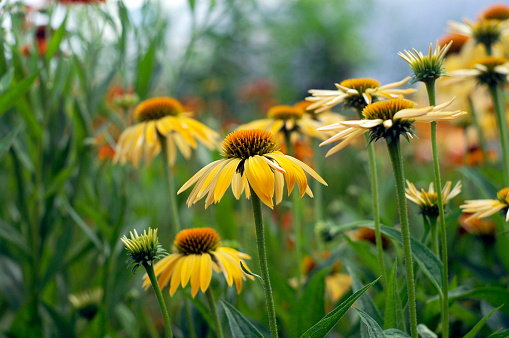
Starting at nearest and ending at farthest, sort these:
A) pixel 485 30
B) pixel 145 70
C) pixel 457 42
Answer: pixel 485 30 < pixel 145 70 < pixel 457 42

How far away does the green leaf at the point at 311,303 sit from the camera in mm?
737

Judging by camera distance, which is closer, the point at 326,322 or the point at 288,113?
the point at 326,322

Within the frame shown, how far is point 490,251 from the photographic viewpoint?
1.12m

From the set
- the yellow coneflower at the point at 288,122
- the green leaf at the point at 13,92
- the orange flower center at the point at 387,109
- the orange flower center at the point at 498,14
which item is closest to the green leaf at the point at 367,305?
the orange flower center at the point at 387,109

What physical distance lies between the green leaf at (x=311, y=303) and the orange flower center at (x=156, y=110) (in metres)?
0.53

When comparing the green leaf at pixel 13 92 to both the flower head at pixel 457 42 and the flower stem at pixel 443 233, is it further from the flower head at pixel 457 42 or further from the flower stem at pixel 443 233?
the flower head at pixel 457 42

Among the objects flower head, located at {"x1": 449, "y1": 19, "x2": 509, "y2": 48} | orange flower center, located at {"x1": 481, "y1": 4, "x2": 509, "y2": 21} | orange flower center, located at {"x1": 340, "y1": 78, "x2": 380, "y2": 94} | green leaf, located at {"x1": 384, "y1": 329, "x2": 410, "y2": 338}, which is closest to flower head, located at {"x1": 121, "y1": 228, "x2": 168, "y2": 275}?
green leaf, located at {"x1": 384, "y1": 329, "x2": 410, "y2": 338}

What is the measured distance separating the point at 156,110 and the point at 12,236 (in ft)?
1.55

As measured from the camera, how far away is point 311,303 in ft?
2.44

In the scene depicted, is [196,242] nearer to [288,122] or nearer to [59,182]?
[288,122]

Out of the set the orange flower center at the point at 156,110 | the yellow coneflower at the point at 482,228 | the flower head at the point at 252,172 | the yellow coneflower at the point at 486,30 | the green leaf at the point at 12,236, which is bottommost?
the yellow coneflower at the point at 482,228

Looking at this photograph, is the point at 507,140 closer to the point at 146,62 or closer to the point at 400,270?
the point at 400,270

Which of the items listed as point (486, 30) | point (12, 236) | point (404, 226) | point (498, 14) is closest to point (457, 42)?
point (498, 14)

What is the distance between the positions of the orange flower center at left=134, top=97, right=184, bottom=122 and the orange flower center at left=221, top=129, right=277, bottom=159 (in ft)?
1.52
